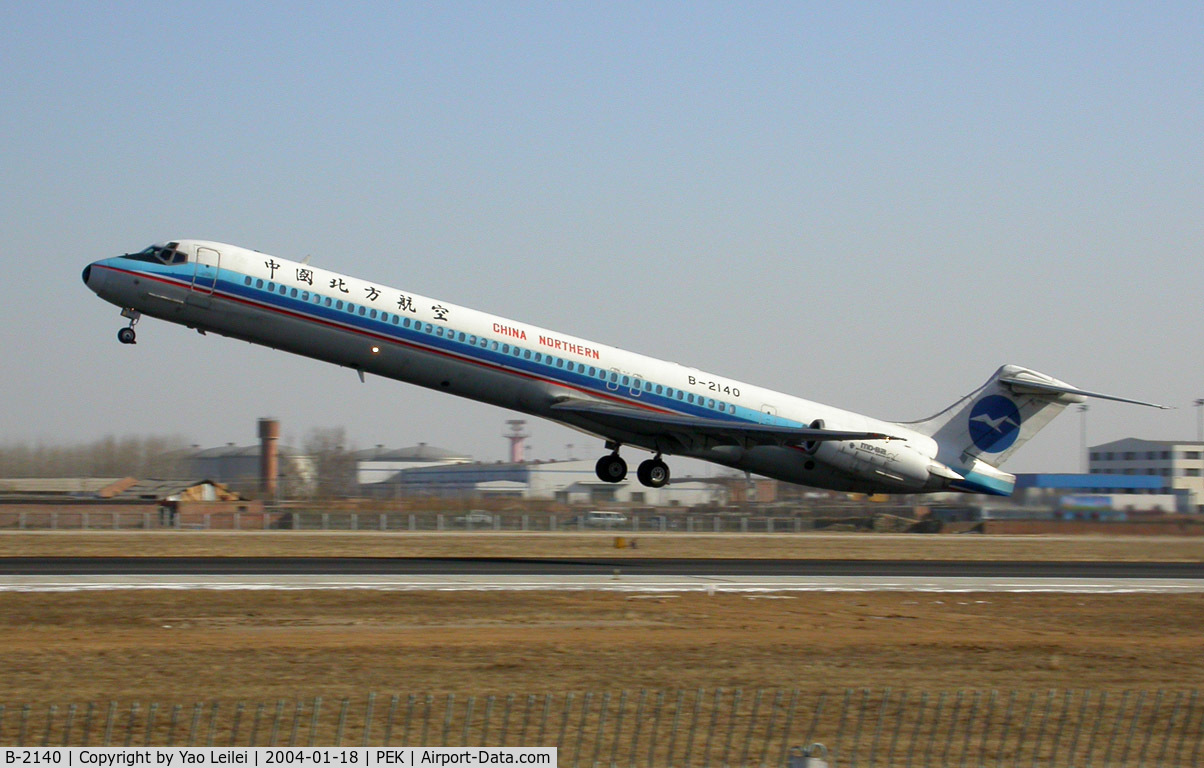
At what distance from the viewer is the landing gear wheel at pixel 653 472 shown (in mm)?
42844

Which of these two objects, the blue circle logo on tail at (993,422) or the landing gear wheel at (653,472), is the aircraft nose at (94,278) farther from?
the blue circle logo on tail at (993,422)

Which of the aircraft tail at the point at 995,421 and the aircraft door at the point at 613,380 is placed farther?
the aircraft tail at the point at 995,421

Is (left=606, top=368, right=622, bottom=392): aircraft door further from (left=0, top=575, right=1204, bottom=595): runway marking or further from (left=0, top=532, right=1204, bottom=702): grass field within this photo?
(left=0, top=532, right=1204, bottom=702): grass field

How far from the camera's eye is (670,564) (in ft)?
118

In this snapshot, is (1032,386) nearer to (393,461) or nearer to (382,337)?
(382,337)

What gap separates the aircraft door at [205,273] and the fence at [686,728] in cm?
2082

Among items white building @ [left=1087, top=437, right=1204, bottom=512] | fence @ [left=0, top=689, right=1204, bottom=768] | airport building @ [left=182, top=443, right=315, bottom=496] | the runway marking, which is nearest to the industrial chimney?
airport building @ [left=182, top=443, right=315, bottom=496]

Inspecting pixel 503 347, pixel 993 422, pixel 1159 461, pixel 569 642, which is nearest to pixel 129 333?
pixel 503 347

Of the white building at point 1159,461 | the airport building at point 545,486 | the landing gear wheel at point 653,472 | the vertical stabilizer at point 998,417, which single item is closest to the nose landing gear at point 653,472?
the landing gear wheel at point 653,472

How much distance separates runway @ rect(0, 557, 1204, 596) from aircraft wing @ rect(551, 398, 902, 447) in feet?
14.6

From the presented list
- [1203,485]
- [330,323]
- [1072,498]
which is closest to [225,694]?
[330,323]

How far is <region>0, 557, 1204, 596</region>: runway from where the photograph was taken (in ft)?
92.0

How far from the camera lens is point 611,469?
42312 mm

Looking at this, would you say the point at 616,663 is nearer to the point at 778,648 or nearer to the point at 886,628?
the point at 778,648
